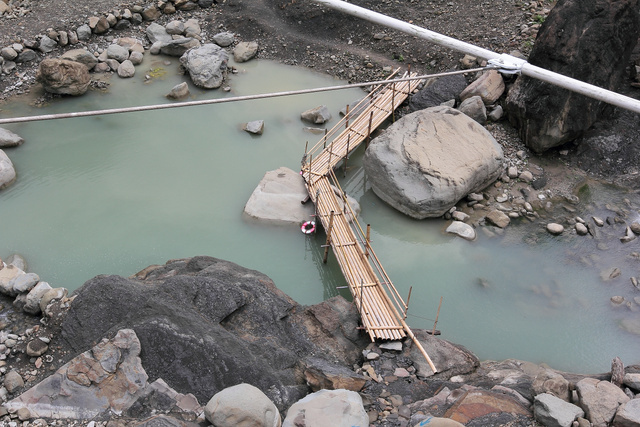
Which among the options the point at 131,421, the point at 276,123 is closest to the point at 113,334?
the point at 131,421

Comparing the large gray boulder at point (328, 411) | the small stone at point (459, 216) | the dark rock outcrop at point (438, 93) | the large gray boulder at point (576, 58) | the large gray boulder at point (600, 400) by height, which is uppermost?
the large gray boulder at point (576, 58)

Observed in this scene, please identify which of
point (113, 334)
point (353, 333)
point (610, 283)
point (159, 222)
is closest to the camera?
point (113, 334)

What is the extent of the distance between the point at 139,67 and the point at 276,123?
4788 millimetres

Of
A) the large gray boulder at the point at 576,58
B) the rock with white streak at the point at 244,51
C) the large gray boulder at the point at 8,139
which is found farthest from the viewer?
the rock with white streak at the point at 244,51

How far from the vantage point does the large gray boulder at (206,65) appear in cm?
1509

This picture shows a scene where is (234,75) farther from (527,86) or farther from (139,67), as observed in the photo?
(527,86)

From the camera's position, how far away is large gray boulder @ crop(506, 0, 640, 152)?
478 inches

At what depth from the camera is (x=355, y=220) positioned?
409 inches

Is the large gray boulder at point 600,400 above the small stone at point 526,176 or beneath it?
above

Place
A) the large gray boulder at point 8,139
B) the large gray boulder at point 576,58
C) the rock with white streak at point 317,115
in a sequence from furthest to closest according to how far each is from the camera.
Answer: the rock with white streak at point 317,115 → the large gray boulder at point 8,139 → the large gray boulder at point 576,58

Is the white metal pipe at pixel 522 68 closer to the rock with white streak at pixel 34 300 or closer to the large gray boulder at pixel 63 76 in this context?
the rock with white streak at pixel 34 300

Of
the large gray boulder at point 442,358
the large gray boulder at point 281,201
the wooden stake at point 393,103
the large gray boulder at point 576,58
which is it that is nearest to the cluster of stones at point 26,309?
the large gray boulder at point 281,201

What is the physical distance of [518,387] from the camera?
7352mm

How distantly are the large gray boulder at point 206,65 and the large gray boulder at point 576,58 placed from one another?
7.98 m
